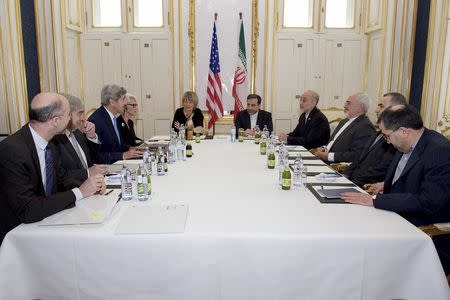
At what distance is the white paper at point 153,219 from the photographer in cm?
167

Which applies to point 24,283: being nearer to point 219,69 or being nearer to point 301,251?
point 301,251

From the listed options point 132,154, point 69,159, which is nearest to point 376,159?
point 132,154

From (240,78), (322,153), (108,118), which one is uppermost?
(240,78)

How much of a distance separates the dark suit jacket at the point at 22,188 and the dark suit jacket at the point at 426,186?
168 cm

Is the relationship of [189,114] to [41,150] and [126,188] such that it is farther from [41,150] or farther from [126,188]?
[41,150]

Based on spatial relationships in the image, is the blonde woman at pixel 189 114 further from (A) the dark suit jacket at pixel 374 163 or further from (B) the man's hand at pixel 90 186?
(B) the man's hand at pixel 90 186

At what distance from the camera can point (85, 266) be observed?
1628mm

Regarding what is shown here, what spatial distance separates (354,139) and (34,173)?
320 cm

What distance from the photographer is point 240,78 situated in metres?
7.20

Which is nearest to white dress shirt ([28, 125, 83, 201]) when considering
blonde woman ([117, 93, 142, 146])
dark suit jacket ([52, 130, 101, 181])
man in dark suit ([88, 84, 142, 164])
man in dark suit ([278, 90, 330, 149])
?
dark suit jacket ([52, 130, 101, 181])

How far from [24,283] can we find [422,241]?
1767mm

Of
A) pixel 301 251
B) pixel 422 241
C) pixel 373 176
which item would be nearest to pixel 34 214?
pixel 301 251

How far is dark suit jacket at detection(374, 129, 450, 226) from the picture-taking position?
1.94 metres

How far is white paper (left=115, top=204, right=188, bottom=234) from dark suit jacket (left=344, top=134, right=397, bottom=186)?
1854 mm
